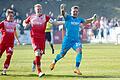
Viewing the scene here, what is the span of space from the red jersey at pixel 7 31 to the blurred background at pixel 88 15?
34.0 meters

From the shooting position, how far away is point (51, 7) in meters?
67.3

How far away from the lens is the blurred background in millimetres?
54344

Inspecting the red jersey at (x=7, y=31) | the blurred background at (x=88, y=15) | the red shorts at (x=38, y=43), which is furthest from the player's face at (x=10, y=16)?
the blurred background at (x=88, y=15)

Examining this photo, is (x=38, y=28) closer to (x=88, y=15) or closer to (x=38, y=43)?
(x=38, y=43)

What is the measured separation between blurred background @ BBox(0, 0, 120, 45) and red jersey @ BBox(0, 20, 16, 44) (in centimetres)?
3399

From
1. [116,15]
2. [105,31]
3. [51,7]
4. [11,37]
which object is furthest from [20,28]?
[11,37]

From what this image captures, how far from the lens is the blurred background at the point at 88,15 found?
2140 inches

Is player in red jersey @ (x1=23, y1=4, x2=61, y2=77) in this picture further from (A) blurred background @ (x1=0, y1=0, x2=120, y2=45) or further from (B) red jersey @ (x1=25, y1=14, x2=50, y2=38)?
(A) blurred background @ (x1=0, y1=0, x2=120, y2=45)

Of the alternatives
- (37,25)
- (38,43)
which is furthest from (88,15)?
(38,43)

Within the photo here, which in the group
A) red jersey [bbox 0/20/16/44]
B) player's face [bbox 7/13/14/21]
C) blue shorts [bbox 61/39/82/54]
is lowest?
blue shorts [bbox 61/39/82/54]

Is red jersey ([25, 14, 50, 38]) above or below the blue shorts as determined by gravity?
above

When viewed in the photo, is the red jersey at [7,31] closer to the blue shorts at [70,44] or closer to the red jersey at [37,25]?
the red jersey at [37,25]

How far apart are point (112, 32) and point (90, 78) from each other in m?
41.0

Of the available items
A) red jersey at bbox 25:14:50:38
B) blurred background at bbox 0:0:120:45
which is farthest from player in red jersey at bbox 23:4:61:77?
blurred background at bbox 0:0:120:45
